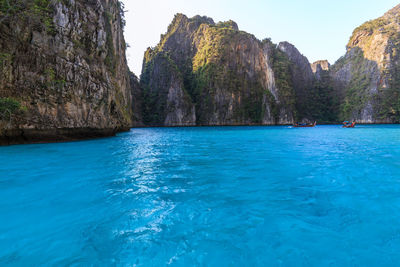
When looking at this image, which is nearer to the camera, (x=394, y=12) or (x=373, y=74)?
(x=373, y=74)

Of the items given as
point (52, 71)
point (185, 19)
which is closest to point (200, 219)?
point (52, 71)

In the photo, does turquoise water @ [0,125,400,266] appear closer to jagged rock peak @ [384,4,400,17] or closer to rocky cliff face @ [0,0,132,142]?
rocky cliff face @ [0,0,132,142]

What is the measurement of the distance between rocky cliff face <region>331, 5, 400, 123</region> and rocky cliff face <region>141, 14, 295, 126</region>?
25154mm

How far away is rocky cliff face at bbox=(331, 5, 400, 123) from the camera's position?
217ft

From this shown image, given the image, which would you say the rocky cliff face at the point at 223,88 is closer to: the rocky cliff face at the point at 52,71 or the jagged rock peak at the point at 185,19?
the jagged rock peak at the point at 185,19

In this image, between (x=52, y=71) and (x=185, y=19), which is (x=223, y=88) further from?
(x=52, y=71)

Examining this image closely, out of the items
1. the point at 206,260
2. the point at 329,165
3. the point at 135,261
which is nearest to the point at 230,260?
the point at 206,260

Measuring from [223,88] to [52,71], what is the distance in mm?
64002

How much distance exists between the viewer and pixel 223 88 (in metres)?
73.5

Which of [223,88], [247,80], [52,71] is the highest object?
[247,80]

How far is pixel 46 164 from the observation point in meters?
7.76

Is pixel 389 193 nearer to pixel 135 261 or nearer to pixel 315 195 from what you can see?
pixel 315 195

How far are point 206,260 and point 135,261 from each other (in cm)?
92

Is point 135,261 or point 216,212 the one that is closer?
point 135,261
